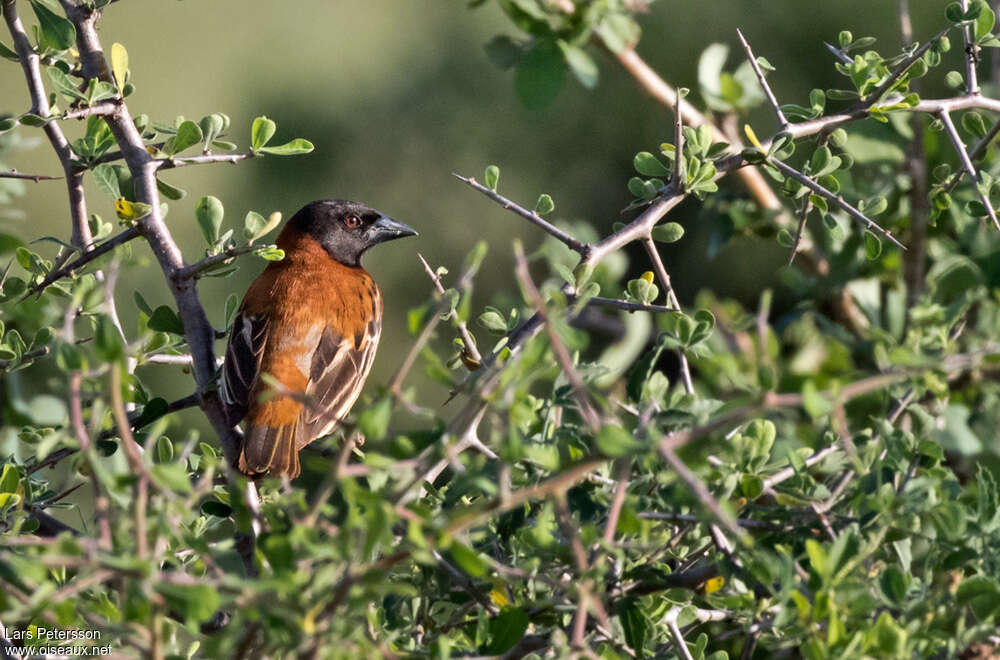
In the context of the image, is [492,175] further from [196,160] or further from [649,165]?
[196,160]

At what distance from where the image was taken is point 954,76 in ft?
9.10

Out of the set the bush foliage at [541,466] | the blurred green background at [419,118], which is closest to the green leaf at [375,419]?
the bush foliage at [541,466]

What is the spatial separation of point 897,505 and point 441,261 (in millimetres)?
6726

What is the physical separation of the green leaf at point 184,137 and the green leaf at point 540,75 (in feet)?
3.84

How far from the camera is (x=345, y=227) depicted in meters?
5.39

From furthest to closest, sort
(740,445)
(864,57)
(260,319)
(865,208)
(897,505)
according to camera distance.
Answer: (260,319), (865,208), (864,57), (740,445), (897,505)

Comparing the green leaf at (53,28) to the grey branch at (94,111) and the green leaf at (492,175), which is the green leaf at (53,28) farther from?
the green leaf at (492,175)

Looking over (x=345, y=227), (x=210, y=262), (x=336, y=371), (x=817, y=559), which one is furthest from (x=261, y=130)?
(x=345, y=227)

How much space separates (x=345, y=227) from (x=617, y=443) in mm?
3950

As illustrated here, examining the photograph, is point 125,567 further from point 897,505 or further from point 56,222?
point 56,222

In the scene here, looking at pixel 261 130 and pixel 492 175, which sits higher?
pixel 261 130

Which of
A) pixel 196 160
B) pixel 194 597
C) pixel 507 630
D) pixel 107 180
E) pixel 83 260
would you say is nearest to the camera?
pixel 194 597

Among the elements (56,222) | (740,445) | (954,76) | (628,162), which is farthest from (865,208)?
(56,222)

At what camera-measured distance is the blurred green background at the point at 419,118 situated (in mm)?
7633
